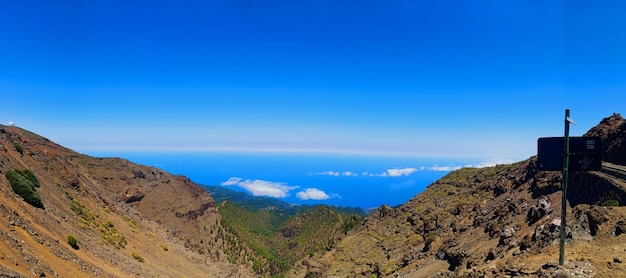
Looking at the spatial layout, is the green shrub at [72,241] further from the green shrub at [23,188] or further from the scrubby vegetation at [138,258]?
the scrubby vegetation at [138,258]

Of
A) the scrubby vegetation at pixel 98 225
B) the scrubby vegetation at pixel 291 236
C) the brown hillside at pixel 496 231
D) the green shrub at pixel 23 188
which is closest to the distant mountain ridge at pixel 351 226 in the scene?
the brown hillside at pixel 496 231

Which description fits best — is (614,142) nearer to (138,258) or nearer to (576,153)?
(576,153)

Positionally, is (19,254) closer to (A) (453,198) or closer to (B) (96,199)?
(B) (96,199)

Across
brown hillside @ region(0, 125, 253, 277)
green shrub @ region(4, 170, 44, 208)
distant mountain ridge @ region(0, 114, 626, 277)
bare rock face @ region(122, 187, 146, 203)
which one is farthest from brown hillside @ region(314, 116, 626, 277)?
bare rock face @ region(122, 187, 146, 203)

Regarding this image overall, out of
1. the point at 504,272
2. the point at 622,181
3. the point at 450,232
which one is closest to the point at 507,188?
the point at 450,232

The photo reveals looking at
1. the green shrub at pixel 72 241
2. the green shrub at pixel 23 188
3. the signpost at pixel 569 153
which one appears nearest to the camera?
the signpost at pixel 569 153

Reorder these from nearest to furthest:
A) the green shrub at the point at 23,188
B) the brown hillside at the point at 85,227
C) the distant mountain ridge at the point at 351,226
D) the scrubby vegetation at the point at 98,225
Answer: the distant mountain ridge at the point at 351,226, the brown hillside at the point at 85,227, the green shrub at the point at 23,188, the scrubby vegetation at the point at 98,225

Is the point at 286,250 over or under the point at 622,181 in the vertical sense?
under
